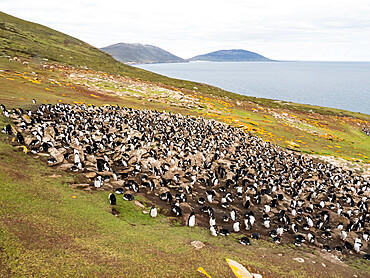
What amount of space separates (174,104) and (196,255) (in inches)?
1499

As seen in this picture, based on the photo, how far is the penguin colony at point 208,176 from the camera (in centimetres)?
1305

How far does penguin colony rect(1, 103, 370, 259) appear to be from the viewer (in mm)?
13055

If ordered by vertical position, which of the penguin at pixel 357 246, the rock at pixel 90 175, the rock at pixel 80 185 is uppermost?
the rock at pixel 90 175

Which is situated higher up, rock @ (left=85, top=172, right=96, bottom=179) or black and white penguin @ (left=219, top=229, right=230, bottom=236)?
rock @ (left=85, top=172, right=96, bottom=179)

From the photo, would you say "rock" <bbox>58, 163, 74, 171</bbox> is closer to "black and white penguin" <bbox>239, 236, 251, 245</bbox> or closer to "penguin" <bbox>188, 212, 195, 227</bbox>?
"penguin" <bbox>188, 212, 195, 227</bbox>

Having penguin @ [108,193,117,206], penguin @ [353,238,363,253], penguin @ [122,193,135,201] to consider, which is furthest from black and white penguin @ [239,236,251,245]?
penguin @ [353,238,363,253]

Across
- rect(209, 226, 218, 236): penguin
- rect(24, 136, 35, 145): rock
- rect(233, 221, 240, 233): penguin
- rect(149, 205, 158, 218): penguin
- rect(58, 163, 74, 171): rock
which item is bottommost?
rect(233, 221, 240, 233): penguin

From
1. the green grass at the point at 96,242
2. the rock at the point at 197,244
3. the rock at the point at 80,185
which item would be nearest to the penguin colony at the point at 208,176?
the rock at the point at 80,185

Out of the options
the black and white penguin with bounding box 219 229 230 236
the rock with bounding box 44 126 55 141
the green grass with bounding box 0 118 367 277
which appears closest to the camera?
the green grass with bounding box 0 118 367 277

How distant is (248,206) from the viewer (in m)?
15.6

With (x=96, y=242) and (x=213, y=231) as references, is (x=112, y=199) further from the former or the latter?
(x=213, y=231)

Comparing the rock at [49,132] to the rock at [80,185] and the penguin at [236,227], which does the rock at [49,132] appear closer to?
the rock at [80,185]

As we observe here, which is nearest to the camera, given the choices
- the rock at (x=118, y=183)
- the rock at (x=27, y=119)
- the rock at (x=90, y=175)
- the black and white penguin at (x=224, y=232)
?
the black and white penguin at (x=224, y=232)

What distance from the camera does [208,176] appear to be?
18500mm
